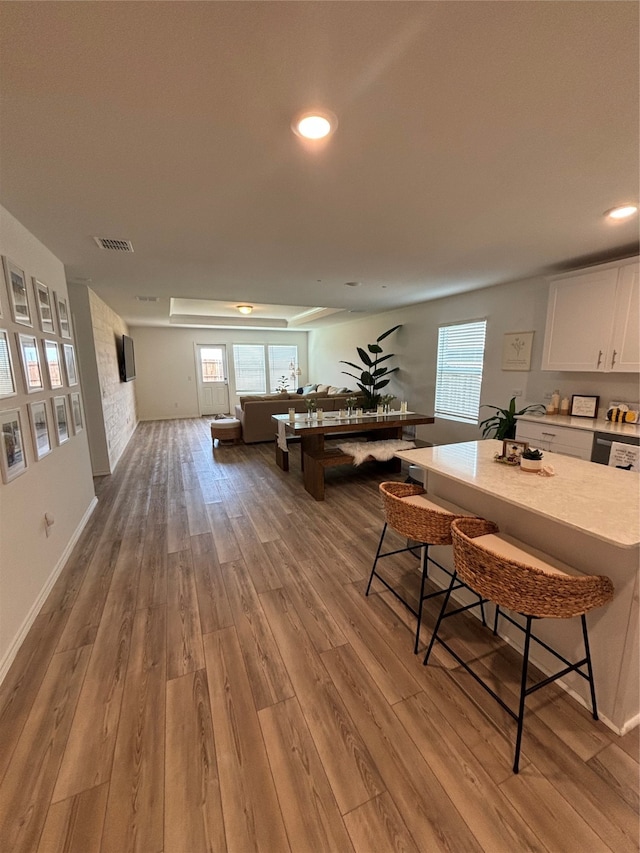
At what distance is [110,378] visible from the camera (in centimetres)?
516

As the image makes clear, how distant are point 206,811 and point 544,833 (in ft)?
3.75

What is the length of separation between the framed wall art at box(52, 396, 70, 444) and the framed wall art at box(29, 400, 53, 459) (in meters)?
0.17

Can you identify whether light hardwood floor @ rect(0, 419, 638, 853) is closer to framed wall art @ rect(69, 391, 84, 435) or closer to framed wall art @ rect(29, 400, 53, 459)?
framed wall art @ rect(29, 400, 53, 459)

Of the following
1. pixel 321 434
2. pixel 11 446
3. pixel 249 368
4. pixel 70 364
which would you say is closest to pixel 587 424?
pixel 321 434

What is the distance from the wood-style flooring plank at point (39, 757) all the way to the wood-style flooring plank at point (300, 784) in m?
0.79

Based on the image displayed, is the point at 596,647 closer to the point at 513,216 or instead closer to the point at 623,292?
the point at 513,216

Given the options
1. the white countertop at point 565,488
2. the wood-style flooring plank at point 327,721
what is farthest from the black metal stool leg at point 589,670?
the wood-style flooring plank at point 327,721

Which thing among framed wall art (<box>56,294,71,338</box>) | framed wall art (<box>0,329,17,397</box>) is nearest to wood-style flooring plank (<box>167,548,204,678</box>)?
framed wall art (<box>0,329,17,397</box>)

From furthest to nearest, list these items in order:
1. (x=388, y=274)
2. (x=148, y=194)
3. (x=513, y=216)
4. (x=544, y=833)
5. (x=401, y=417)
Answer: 1. (x=401, y=417)
2. (x=388, y=274)
3. (x=513, y=216)
4. (x=148, y=194)
5. (x=544, y=833)

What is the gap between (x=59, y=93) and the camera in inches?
46.6

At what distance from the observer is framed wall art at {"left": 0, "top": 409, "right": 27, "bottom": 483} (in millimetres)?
1790

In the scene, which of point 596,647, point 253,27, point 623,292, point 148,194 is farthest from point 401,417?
point 253,27

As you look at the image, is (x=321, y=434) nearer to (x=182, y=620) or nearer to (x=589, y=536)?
(x=182, y=620)

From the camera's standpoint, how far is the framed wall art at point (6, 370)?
1.83 meters
